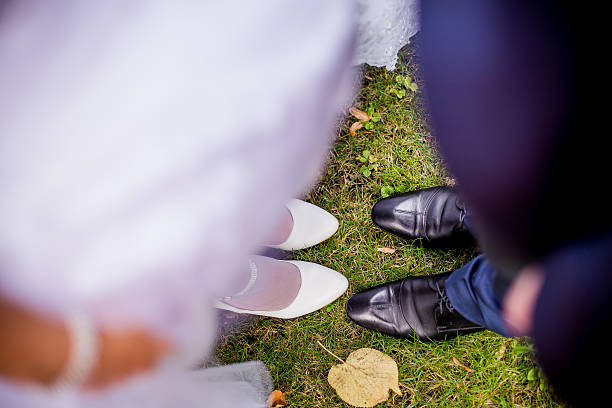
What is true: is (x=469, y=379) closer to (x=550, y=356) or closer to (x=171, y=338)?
(x=550, y=356)

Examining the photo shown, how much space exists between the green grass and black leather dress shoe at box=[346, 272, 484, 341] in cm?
7

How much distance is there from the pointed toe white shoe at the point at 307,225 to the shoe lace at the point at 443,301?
463 millimetres

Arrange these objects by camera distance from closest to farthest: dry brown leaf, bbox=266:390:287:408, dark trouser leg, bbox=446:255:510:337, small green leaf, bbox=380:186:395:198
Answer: dark trouser leg, bbox=446:255:510:337 → dry brown leaf, bbox=266:390:287:408 → small green leaf, bbox=380:186:395:198

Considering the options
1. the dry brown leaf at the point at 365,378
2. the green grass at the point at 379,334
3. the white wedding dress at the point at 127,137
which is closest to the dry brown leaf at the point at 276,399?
the green grass at the point at 379,334

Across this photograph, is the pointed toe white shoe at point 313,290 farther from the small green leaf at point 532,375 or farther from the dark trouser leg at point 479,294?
the small green leaf at point 532,375

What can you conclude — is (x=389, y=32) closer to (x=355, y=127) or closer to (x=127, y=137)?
(x=355, y=127)

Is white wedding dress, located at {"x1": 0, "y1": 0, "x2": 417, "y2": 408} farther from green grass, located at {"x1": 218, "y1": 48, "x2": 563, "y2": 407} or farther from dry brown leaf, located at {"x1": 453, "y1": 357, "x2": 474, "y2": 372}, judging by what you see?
dry brown leaf, located at {"x1": 453, "y1": 357, "x2": 474, "y2": 372}

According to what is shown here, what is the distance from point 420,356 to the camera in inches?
64.9

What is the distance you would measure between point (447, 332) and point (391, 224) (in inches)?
Result: 17.8

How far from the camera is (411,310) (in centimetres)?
160

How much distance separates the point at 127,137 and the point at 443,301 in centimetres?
133

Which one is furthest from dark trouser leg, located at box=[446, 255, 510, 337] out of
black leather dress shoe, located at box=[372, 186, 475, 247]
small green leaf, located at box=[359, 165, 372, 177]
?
small green leaf, located at box=[359, 165, 372, 177]

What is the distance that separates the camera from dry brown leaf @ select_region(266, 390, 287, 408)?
164 centimetres

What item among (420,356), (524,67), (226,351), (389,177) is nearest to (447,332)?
(420,356)
